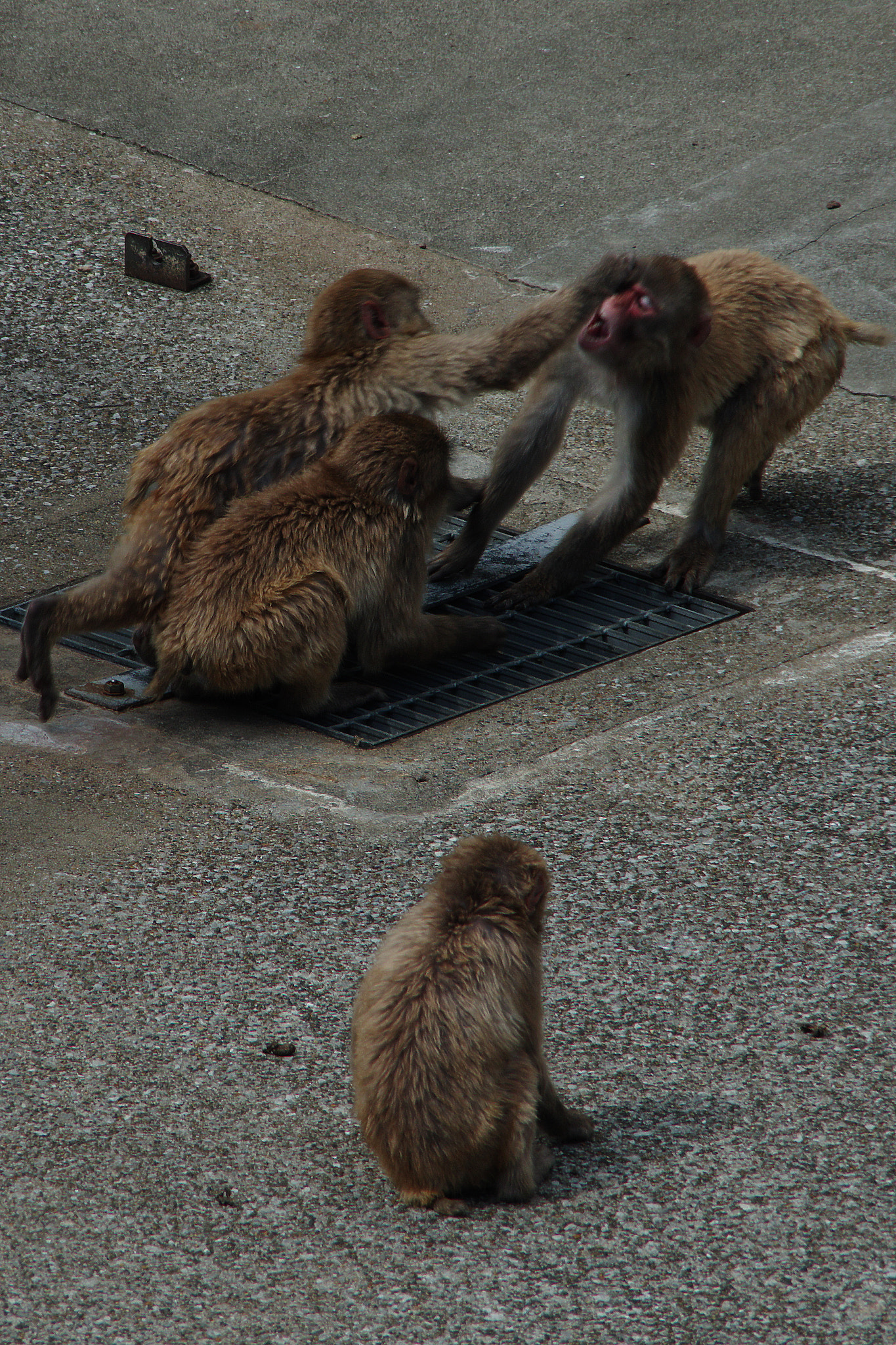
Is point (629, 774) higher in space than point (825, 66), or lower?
lower

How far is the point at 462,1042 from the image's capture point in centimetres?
309

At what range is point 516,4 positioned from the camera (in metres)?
11.3

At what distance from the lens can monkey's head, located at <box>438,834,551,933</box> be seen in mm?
3260

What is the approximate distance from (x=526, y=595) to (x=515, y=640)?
31 centimetres

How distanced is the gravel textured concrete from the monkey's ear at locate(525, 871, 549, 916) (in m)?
0.54

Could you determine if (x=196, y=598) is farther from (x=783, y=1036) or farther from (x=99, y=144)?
(x=99, y=144)

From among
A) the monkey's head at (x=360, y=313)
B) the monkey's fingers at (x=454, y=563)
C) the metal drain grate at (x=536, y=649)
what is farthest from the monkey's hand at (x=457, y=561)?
the monkey's head at (x=360, y=313)

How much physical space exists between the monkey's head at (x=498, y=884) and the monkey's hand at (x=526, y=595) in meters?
2.85

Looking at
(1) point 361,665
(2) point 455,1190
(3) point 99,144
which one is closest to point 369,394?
(1) point 361,665

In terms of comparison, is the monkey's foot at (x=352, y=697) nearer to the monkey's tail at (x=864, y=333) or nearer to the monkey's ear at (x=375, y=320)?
the monkey's ear at (x=375, y=320)

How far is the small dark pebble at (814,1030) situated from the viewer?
3762 millimetres

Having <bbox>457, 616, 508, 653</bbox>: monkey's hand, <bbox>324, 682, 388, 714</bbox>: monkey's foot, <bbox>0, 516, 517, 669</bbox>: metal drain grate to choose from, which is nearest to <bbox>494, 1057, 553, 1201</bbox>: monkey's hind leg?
<bbox>324, 682, 388, 714</bbox>: monkey's foot

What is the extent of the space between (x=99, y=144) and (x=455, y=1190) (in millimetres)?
8052

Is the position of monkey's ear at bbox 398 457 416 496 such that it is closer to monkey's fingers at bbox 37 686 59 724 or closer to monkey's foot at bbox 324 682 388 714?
monkey's foot at bbox 324 682 388 714
